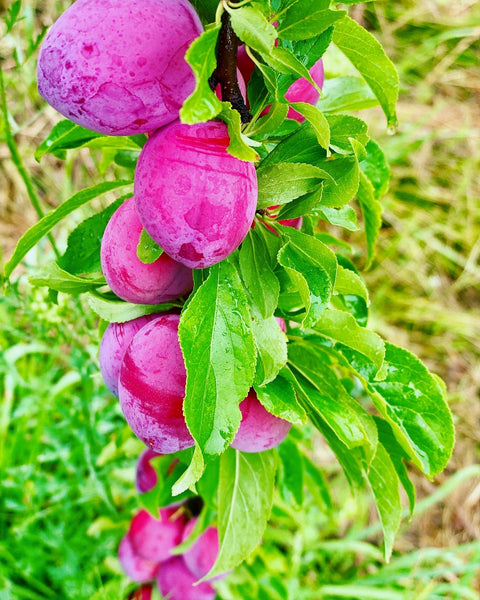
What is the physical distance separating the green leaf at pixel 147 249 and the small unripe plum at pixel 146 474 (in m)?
0.47

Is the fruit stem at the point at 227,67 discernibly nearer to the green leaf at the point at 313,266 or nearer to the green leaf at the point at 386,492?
the green leaf at the point at 313,266

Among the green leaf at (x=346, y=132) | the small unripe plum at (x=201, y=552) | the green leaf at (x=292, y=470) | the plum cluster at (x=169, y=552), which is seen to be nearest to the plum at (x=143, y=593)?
the plum cluster at (x=169, y=552)

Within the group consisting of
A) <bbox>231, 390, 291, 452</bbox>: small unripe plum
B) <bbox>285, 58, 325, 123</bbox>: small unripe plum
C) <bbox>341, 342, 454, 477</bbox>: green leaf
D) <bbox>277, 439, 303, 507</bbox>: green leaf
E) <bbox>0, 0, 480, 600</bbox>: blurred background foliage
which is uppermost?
<bbox>285, 58, 325, 123</bbox>: small unripe plum

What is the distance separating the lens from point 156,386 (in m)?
0.54

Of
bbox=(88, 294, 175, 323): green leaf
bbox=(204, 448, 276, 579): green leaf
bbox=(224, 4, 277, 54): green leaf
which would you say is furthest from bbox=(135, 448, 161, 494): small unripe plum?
bbox=(224, 4, 277, 54): green leaf

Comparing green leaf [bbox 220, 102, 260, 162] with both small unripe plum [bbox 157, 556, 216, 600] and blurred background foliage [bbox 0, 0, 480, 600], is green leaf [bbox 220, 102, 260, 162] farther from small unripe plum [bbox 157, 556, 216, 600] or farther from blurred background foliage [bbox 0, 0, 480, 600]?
small unripe plum [bbox 157, 556, 216, 600]

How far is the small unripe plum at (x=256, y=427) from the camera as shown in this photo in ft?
2.05

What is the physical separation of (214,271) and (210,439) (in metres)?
0.14

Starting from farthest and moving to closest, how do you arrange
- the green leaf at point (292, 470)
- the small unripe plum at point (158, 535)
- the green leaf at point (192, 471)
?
the small unripe plum at point (158, 535) → the green leaf at point (292, 470) → the green leaf at point (192, 471)

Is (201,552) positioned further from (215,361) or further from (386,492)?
(215,361)

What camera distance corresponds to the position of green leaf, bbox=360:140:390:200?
0.71m

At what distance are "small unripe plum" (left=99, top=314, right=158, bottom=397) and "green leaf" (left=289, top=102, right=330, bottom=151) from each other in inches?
10.6


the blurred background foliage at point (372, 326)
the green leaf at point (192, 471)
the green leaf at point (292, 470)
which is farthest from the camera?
the blurred background foliage at point (372, 326)

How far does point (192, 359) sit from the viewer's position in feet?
1.55
